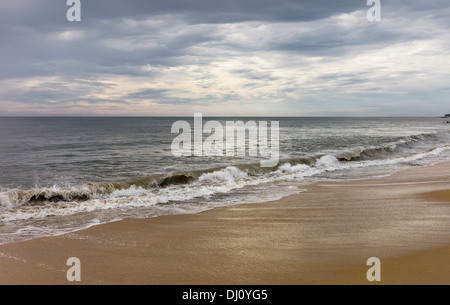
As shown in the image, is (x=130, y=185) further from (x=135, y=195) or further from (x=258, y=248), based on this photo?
(x=258, y=248)

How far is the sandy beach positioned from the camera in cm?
411

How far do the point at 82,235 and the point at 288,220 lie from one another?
173 inches

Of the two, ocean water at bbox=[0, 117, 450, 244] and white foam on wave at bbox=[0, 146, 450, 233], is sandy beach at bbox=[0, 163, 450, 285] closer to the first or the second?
ocean water at bbox=[0, 117, 450, 244]

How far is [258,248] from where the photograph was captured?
5.05m

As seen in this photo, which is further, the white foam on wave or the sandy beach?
the white foam on wave

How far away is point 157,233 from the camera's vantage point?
6.10 meters

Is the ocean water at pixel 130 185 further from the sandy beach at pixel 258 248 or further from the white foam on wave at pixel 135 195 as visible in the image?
the sandy beach at pixel 258 248

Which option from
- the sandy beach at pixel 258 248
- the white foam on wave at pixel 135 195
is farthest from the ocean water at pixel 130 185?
the sandy beach at pixel 258 248

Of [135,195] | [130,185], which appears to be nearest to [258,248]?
[135,195]

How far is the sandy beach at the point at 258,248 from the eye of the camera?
4113 millimetres

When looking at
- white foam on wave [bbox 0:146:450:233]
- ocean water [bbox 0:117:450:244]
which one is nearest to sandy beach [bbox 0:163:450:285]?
ocean water [bbox 0:117:450:244]

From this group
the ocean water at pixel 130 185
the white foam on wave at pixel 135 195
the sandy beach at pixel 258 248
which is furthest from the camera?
the white foam on wave at pixel 135 195
